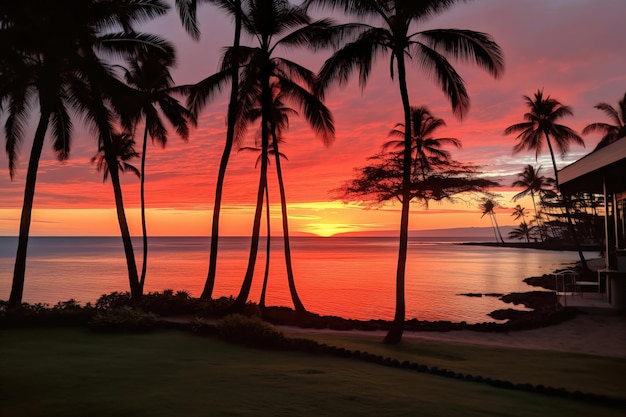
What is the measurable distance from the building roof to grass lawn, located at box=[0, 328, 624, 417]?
9.24 meters

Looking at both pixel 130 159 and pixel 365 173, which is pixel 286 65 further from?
pixel 130 159

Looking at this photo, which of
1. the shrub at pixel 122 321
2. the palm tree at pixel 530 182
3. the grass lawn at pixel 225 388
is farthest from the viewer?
the palm tree at pixel 530 182

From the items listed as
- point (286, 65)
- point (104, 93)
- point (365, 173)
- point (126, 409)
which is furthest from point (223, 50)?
point (126, 409)

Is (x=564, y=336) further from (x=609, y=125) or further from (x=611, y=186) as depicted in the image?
(x=609, y=125)

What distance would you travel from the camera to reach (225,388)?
23.0ft

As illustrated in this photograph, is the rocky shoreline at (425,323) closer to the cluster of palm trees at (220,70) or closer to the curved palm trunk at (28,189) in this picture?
the cluster of palm trees at (220,70)

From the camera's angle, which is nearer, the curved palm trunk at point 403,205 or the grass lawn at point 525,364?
the grass lawn at point 525,364

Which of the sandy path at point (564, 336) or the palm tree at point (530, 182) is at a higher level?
the palm tree at point (530, 182)

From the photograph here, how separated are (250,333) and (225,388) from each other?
13.8ft

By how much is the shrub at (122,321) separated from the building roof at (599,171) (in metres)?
13.2

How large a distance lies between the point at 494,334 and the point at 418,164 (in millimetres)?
6556

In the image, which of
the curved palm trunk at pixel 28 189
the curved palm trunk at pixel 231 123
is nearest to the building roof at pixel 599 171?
the curved palm trunk at pixel 231 123

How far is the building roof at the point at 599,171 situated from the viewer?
14.1 metres

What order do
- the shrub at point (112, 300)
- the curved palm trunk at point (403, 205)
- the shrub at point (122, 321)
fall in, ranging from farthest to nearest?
1. the shrub at point (112, 300)
2. the curved palm trunk at point (403, 205)
3. the shrub at point (122, 321)
